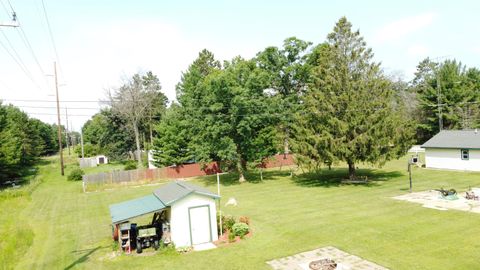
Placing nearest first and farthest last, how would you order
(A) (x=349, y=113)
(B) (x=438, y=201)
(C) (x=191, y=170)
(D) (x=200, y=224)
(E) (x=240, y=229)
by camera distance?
(D) (x=200, y=224) < (E) (x=240, y=229) < (B) (x=438, y=201) < (A) (x=349, y=113) < (C) (x=191, y=170)

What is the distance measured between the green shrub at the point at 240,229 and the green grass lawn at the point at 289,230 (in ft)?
1.65

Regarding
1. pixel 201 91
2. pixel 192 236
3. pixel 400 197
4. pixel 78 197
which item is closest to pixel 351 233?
pixel 192 236

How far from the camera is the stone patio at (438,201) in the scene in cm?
1750

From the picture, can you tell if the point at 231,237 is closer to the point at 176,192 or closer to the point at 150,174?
the point at 176,192

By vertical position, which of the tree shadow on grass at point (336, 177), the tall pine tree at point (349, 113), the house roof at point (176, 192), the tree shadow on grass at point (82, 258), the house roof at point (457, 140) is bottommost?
the tree shadow on grass at point (82, 258)

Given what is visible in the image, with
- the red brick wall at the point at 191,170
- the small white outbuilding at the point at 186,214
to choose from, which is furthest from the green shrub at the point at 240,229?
the red brick wall at the point at 191,170

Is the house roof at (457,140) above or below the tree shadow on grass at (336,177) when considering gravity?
above

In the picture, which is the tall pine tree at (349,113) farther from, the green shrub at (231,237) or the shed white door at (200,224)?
the shed white door at (200,224)

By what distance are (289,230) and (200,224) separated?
4255mm

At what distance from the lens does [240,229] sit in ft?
48.5

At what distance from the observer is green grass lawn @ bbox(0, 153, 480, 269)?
39.5 feet

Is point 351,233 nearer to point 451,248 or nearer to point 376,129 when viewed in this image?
point 451,248

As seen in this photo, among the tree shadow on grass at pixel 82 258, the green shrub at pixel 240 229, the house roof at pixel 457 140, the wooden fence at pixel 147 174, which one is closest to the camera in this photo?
the tree shadow on grass at pixel 82 258

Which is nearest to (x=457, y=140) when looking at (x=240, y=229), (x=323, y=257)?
(x=323, y=257)
